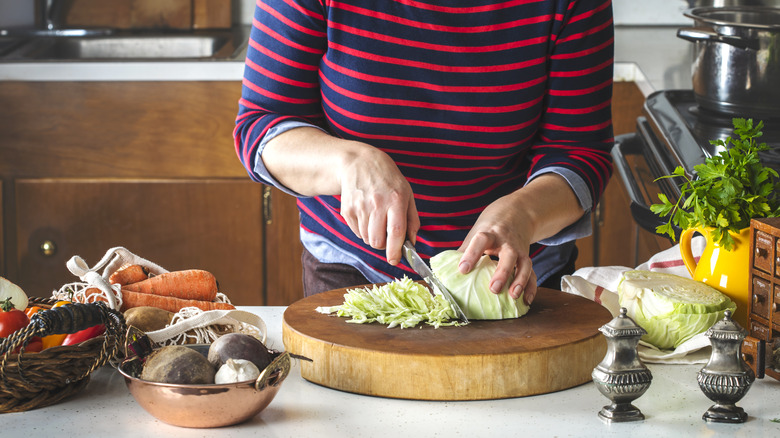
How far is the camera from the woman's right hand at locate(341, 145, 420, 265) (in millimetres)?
1051

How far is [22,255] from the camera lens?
265 centimetres

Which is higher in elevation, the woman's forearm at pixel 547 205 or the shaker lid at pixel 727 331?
the woman's forearm at pixel 547 205

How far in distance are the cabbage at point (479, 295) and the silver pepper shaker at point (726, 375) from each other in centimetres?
27


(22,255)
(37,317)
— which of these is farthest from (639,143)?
(22,255)

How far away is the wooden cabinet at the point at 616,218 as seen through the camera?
2.59 m

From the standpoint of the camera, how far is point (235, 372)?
0.83m

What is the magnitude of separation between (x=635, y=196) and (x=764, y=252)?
69 cm

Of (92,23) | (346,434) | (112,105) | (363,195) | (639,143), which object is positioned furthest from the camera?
(92,23)

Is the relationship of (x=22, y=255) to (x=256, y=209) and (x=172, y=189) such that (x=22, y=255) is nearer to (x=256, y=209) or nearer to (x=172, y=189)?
(x=172, y=189)

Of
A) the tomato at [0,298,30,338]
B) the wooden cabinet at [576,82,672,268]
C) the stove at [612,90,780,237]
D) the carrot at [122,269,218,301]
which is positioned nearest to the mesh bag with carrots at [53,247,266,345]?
the carrot at [122,269,218,301]

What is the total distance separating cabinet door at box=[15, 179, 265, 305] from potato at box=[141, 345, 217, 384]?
70.7 inches

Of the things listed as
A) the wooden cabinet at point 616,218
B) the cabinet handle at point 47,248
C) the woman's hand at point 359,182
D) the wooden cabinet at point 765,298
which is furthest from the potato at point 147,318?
the wooden cabinet at point 616,218

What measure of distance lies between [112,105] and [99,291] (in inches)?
63.4

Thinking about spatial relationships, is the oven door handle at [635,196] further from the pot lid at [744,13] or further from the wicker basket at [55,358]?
the wicker basket at [55,358]
